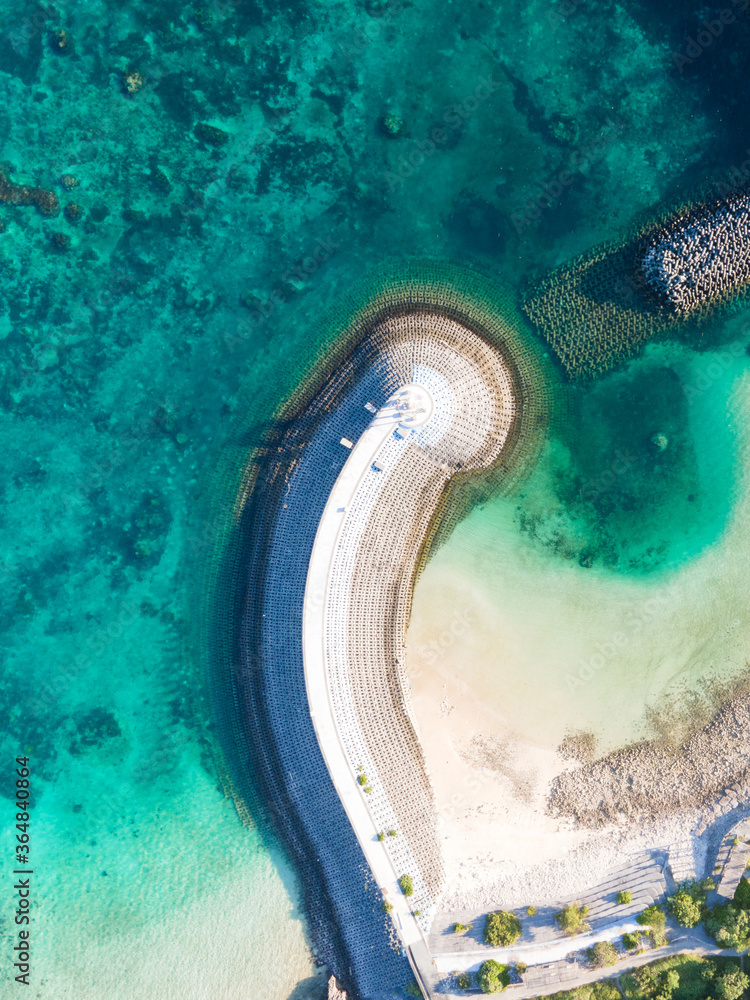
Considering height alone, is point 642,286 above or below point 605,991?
above

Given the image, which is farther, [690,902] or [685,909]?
[690,902]

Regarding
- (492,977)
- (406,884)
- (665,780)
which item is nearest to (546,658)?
(665,780)

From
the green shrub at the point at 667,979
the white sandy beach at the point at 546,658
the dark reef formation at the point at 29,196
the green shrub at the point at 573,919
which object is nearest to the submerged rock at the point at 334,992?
the white sandy beach at the point at 546,658

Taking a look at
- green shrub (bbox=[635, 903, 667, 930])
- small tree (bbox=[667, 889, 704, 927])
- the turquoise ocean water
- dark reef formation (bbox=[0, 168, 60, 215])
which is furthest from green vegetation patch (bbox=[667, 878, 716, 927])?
dark reef formation (bbox=[0, 168, 60, 215])

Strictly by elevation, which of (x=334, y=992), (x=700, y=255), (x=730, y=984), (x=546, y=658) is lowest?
(x=730, y=984)

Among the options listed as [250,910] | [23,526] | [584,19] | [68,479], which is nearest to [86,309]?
[68,479]

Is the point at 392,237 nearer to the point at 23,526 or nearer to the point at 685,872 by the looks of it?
the point at 23,526

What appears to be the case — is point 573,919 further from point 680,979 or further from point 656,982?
point 680,979
